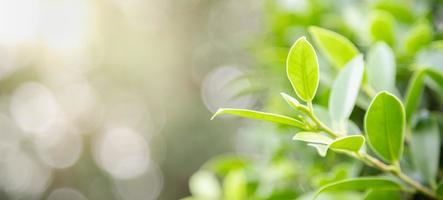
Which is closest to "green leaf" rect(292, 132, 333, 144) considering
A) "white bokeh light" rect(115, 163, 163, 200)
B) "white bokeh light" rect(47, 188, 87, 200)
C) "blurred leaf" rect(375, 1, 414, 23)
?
"blurred leaf" rect(375, 1, 414, 23)

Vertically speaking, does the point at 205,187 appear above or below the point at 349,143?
below

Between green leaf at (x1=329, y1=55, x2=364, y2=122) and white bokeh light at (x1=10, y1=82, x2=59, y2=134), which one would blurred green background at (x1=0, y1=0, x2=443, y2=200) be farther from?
green leaf at (x1=329, y1=55, x2=364, y2=122)

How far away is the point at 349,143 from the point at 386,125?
80mm

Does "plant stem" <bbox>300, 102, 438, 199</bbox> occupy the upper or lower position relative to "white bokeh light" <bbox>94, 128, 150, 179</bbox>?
upper

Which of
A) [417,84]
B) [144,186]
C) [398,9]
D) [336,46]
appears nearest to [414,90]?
[417,84]

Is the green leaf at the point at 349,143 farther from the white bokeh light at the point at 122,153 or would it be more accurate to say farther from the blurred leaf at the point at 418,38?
the white bokeh light at the point at 122,153

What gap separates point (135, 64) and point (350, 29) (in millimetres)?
3546

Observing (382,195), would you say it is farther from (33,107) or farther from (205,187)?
(33,107)

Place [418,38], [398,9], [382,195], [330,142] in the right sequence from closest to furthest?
[330,142], [382,195], [418,38], [398,9]

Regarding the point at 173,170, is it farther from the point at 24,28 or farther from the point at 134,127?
the point at 24,28

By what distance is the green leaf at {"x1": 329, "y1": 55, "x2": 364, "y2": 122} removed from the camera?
0.56 meters

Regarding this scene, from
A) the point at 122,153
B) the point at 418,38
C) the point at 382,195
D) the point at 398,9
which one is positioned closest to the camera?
the point at 382,195

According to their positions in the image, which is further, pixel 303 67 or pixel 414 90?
pixel 414 90

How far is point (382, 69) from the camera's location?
64 cm
